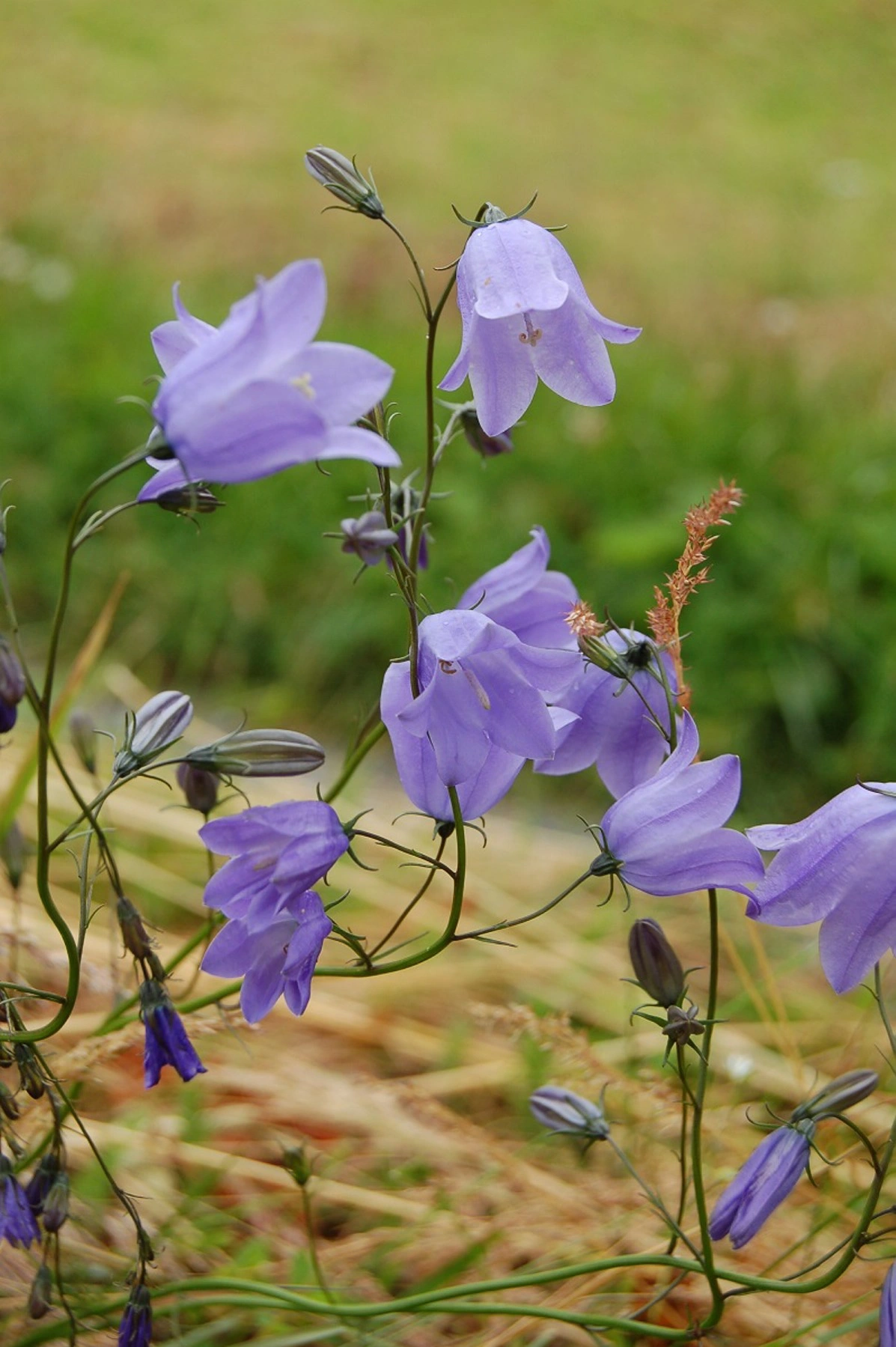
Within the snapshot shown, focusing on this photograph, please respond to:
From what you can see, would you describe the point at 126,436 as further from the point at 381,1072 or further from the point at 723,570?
Result: the point at 381,1072

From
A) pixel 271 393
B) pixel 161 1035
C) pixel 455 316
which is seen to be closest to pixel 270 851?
pixel 161 1035

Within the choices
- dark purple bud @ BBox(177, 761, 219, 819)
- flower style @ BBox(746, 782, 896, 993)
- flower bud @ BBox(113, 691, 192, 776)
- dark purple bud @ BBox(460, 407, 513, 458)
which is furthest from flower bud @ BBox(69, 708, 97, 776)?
flower style @ BBox(746, 782, 896, 993)

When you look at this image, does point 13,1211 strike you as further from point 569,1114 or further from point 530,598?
point 530,598

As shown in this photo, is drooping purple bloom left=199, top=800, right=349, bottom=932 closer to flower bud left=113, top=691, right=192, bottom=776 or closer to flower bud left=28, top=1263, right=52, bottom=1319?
flower bud left=113, top=691, right=192, bottom=776

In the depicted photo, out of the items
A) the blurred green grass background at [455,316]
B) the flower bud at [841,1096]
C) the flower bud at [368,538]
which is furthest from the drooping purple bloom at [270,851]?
the blurred green grass background at [455,316]

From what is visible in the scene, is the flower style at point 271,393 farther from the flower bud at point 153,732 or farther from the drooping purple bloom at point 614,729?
the drooping purple bloom at point 614,729
